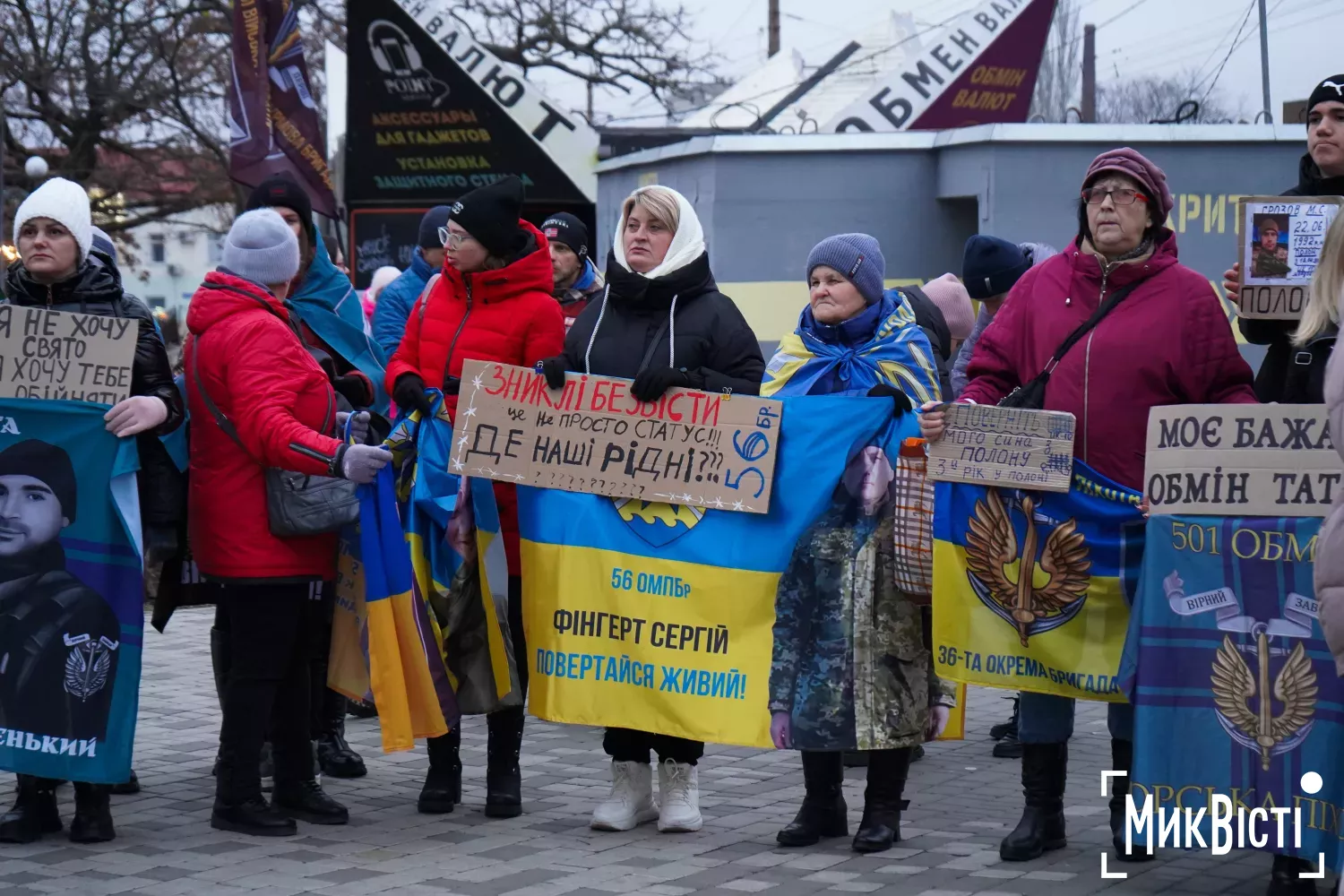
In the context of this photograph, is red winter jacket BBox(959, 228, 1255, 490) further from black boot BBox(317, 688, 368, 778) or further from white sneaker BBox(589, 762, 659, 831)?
black boot BBox(317, 688, 368, 778)

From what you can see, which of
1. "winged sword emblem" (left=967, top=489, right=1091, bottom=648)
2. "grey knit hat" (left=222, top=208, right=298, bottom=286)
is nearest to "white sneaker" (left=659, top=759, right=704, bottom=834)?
"winged sword emblem" (left=967, top=489, right=1091, bottom=648)

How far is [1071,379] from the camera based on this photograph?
17.1 feet

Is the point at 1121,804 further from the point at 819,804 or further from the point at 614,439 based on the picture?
the point at 614,439

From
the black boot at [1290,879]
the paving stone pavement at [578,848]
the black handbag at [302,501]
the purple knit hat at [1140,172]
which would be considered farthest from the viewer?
the black handbag at [302,501]

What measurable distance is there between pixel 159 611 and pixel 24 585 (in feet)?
2.36

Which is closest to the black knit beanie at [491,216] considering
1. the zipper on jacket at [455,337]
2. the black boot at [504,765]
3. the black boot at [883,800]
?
the zipper on jacket at [455,337]

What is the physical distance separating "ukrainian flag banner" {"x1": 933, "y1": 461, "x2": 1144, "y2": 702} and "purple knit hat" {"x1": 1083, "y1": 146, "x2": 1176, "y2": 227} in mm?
877

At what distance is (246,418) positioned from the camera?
5645 millimetres

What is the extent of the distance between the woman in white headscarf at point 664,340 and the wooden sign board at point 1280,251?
1.56 meters

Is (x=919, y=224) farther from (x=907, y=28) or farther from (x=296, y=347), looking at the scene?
(x=296, y=347)

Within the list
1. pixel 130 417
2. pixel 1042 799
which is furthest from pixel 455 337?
pixel 1042 799

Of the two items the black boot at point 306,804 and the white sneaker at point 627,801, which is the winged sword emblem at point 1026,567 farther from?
the black boot at point 306,804

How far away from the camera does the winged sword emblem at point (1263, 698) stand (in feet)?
15.1

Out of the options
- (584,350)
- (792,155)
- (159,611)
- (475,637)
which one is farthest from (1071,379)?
(792,155)
